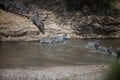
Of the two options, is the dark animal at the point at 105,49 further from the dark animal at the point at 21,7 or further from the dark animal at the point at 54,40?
the dark animal at the point at 21,7

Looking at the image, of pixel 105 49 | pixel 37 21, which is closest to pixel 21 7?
pixel 37 21

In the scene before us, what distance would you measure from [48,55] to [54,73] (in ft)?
1.43

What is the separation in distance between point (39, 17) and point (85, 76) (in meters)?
1.16

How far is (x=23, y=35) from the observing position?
485 cm

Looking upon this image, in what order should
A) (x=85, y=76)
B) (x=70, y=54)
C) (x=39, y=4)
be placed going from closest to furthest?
(x=85, y=76)
(x=70, y=54)
(x=39, y=4)

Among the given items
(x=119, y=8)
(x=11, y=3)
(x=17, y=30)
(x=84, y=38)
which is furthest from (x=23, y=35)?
(x=119, y=8)

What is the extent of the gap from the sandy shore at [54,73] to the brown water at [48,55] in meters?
0.12

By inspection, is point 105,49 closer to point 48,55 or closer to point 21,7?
point 48,55

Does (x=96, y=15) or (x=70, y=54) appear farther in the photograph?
(x=96, y=15)

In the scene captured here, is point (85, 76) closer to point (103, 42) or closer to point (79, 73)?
point (79, 73)

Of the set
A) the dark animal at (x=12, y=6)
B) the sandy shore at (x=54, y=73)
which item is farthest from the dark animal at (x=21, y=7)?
the sandy shore at (x=54, y=73)

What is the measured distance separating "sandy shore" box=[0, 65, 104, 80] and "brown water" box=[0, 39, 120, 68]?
0.39 feet

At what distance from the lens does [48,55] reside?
4598 millimetres

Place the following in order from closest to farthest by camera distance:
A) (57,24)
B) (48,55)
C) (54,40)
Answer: (48,55), (54,40), (57,24)
